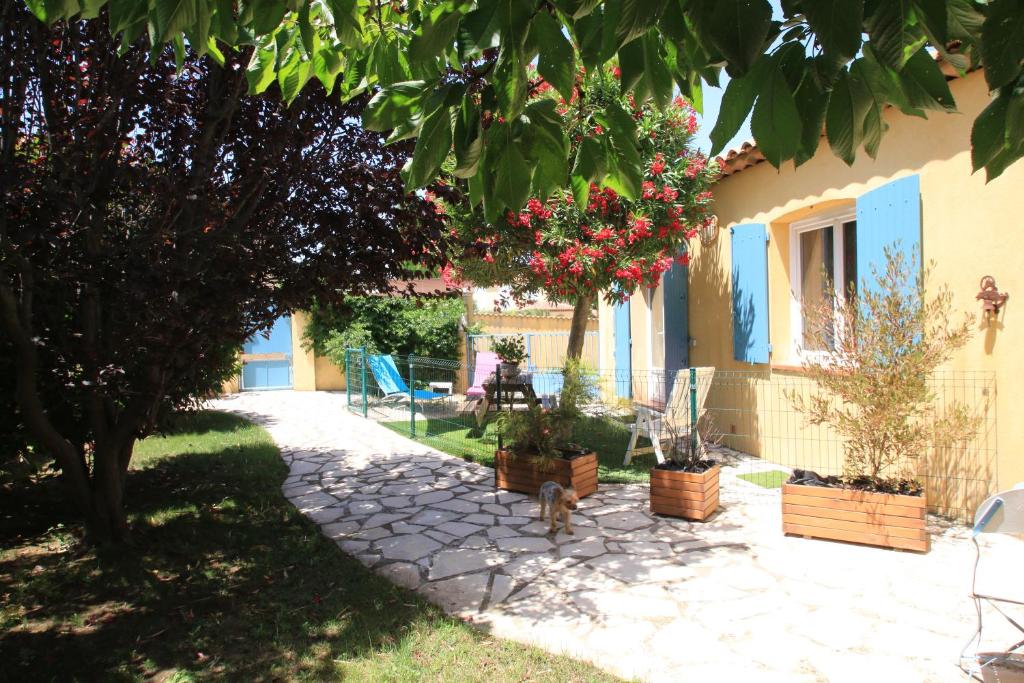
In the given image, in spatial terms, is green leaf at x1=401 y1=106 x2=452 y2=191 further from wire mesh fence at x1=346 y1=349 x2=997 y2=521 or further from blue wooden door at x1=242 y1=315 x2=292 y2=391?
blue wooden door at x1=242 y1=315 x2=292 y2=391

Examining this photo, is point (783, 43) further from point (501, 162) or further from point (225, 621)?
point (225, 621)

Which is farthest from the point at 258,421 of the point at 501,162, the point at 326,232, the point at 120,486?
the point at 501,162

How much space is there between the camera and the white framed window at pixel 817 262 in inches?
243

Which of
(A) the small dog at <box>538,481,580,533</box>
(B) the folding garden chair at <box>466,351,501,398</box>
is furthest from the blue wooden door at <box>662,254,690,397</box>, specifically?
(A) the small dog at <box>538,481,580,533</box>

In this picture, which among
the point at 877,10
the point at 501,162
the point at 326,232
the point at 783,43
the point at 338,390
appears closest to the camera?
the point at 877,10

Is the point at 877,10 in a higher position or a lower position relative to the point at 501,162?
higher

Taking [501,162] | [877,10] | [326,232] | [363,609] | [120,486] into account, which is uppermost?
[326,232]

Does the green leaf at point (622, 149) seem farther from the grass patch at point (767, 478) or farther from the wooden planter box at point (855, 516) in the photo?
the grass patch at point (767, 478)

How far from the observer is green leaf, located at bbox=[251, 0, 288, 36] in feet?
5.00

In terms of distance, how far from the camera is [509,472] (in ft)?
20.0

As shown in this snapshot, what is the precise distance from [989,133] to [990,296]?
13.5ft

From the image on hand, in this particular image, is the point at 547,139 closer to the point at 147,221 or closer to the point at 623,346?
the point at 147,221

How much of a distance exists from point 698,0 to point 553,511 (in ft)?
14.0

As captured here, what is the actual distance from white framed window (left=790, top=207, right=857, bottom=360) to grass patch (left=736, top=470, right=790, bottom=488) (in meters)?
1.32
